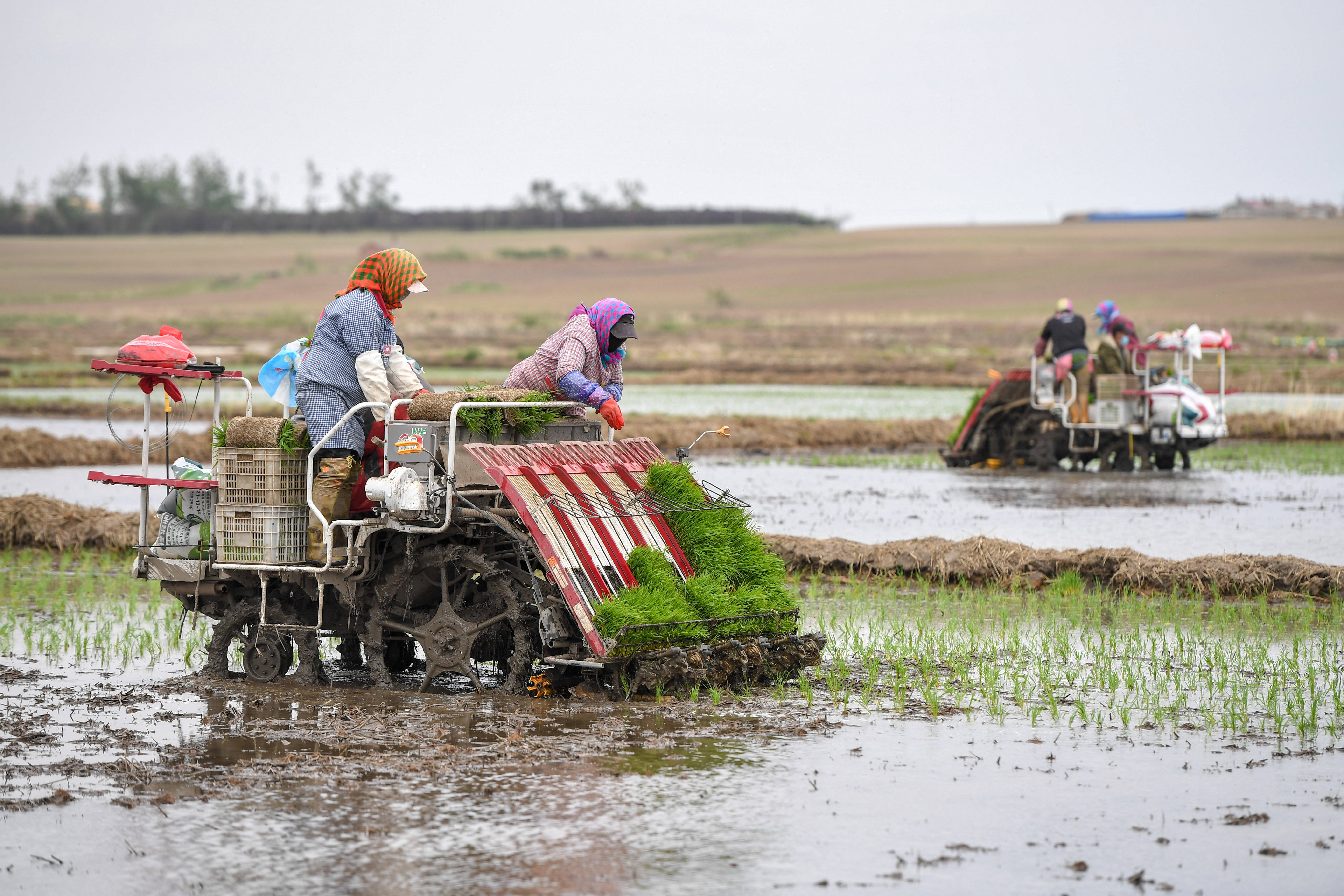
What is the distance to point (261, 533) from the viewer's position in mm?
9195

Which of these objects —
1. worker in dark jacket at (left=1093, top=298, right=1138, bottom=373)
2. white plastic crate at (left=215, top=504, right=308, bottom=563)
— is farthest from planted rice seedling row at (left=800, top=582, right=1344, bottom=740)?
worker in dark jacket at (left=1093, top=298, right=1138, bottom=373)

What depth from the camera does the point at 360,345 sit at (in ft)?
30.3

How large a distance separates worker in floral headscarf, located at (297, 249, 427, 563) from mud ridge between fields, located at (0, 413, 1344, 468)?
15927 millimetres

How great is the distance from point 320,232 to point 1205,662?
140 metres

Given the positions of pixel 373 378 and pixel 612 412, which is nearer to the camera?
pixel 373 378

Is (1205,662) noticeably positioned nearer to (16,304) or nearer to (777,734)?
(777,734)

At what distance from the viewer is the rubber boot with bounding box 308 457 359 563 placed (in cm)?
911

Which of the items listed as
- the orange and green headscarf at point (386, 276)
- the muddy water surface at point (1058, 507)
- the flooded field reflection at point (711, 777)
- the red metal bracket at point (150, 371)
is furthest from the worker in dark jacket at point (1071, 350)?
the red metal bracket at point (150, 371)

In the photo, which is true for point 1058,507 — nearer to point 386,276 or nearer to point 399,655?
point 399,655

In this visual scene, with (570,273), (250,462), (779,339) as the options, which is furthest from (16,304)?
(250,462)

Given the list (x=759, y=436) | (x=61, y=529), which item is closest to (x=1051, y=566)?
(x=61, y=529)

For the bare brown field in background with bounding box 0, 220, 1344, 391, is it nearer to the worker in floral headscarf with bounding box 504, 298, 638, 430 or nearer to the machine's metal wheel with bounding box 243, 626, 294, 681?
the worker in floral headscarf with bounding box 504, 298, 638, 430

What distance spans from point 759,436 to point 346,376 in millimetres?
21885

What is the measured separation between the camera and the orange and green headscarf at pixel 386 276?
30.6 feet
